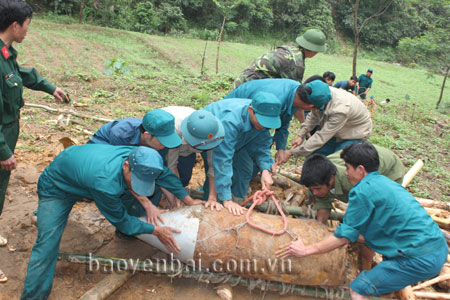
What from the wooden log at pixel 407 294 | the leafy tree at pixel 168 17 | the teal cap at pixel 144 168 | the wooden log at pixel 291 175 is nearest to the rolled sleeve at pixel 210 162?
the teal cap at pixel 144 168

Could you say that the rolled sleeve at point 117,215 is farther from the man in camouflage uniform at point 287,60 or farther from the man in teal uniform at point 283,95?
the man in camouflage uniform at point 287,60

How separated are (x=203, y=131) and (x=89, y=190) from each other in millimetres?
1101

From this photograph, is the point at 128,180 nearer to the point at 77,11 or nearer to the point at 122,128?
the point at 122,128

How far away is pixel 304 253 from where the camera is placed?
2.91 meters

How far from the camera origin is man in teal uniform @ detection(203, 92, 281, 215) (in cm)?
339

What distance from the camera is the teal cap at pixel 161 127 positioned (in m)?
3.06

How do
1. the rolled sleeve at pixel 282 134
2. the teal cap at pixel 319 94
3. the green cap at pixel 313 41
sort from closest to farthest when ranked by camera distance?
the teal cap at pixel 319 94 → the rolled sleeve at pixel 282 134 → the green cap at pixel 313 41

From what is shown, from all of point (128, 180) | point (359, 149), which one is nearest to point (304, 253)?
point (359, 149)

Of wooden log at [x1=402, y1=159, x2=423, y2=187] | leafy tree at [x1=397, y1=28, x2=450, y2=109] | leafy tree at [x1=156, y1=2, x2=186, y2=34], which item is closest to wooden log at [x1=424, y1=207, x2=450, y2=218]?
wooden log at [x1=402, y1=159, x2=423, y2=187]

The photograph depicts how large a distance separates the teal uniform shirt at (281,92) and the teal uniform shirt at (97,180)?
195cm

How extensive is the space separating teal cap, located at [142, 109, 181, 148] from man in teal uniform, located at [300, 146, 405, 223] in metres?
1.25

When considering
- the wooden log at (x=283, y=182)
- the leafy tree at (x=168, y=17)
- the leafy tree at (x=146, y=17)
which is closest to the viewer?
the wooden log at (x=283, y=182)

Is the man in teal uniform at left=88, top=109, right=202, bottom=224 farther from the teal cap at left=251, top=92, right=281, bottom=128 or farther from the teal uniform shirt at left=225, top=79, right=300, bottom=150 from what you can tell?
the teal uniform shirt at left=225, top=79, right=300, bottom=150

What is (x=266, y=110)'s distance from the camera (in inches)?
133
